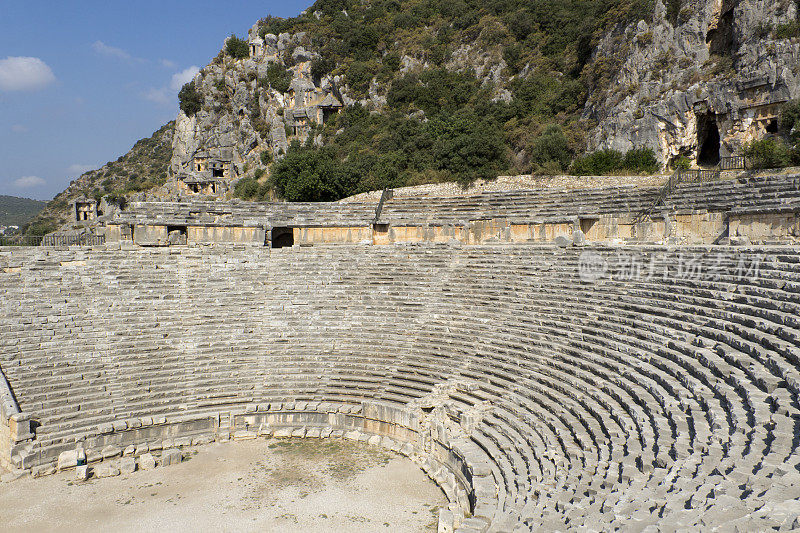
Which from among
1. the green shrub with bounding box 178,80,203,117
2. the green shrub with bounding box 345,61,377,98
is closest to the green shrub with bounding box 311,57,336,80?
the green shrub with bounding box 345,61,377,98

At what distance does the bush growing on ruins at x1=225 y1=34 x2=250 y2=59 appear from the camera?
58.3m

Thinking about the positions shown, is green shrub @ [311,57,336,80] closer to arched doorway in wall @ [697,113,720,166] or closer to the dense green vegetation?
the dense green vegetation

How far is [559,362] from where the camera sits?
1194 centimetres

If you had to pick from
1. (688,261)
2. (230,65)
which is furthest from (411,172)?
(230,65)

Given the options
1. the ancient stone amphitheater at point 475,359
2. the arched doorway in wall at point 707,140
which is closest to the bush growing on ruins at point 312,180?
the ancient stone amphitheater at point 475,359

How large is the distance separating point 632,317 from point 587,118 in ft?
78.9

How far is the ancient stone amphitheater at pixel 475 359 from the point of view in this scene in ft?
22.8

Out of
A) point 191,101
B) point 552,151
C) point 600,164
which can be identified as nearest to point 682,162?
point 600,164

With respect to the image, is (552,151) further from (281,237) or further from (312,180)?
(281,237)

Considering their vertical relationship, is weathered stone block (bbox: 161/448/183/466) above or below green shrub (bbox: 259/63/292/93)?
below

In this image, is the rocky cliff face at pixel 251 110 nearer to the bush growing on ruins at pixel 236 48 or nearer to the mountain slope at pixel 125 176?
the bush growing on ruins at pixel 236 48

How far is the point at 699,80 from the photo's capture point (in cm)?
2684

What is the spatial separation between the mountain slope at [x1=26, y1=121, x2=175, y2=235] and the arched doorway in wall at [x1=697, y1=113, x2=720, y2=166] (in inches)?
2229

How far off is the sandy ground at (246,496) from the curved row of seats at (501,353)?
143 centimetres
